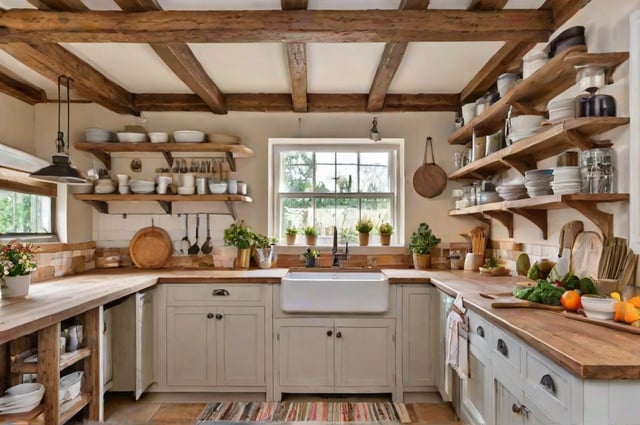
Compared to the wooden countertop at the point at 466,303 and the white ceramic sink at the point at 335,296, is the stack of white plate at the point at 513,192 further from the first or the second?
the white ceramic sink at the point at 335,296

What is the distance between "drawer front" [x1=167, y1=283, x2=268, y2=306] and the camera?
2.96 meters

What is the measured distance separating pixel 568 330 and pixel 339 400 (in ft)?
6.27

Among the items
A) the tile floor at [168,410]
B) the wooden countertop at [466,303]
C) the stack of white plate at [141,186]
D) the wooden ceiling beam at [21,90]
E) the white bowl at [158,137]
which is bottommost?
the tile floor at [168,410]

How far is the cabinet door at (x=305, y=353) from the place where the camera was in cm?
293

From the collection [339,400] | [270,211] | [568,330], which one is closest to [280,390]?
[339,400]

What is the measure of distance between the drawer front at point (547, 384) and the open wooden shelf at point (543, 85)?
133cm

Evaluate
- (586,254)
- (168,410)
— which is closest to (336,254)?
(168,410)

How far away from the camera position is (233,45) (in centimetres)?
261

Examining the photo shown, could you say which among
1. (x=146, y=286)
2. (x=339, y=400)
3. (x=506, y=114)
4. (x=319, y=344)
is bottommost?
(x=339, y=400)

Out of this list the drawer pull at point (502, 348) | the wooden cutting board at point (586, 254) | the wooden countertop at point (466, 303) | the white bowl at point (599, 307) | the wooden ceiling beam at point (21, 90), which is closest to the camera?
the wooden countertop at point (466, 303)

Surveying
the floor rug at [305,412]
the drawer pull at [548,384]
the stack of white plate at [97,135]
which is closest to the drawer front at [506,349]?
the drawer pull at [548,384]

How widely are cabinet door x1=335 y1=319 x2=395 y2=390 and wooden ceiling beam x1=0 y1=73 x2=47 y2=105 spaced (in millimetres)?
2989

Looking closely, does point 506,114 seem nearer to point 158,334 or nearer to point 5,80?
point 158,334

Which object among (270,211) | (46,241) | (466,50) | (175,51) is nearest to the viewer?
(175,51)
